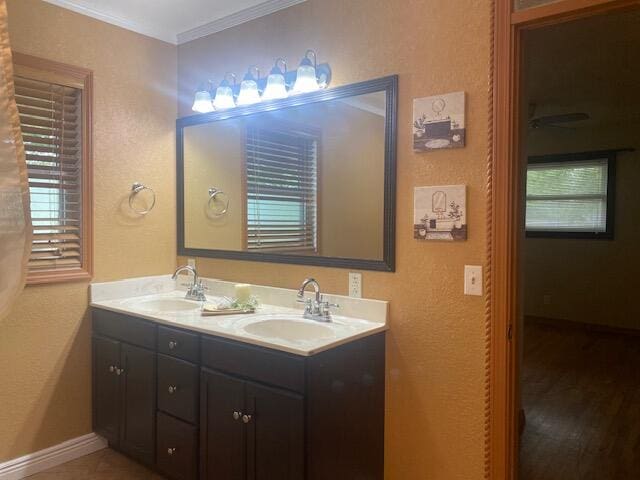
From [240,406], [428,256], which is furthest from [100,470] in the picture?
[428,256]

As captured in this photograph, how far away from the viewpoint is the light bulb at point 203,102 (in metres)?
2.85

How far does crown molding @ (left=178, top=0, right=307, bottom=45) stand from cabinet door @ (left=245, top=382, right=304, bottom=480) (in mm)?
1936

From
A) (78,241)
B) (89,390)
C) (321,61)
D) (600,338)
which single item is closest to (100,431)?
(89,390)

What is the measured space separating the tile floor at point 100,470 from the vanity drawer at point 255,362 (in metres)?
0.91

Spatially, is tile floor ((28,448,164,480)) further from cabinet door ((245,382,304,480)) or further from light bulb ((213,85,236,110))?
light bulb ((213,85,236,110))

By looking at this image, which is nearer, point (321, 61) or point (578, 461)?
point (321, 61)

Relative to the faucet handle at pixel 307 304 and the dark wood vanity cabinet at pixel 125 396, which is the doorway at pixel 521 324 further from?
the dark wood vanity cabinet at pixel 125 396

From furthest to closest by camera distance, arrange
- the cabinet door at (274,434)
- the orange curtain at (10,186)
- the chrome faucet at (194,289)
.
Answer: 1. the chrome faucet at (194,289)
2. the cabinet door at (274,434)
3. the orange curtain at (10,186)

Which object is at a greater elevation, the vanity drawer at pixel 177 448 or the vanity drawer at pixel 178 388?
the vanity drawer at pixel 178 388

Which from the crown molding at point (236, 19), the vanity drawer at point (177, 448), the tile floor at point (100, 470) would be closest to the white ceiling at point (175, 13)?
the crown molding at point (236, 19)

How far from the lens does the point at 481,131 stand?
191 centimetres

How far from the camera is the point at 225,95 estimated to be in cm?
274

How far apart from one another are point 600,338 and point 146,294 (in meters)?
4.88

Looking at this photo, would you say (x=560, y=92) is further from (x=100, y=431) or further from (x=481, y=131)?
(x=100, y=431)
